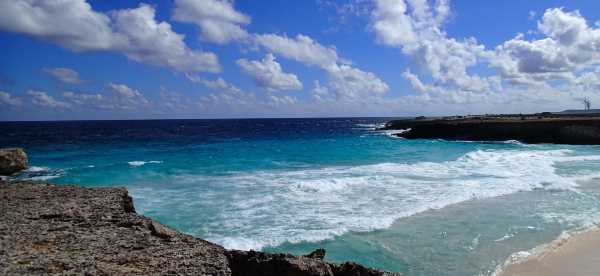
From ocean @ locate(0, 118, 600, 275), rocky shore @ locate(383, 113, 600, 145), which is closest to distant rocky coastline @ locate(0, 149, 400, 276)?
ocean @ locate(0, 118, 600, 275)

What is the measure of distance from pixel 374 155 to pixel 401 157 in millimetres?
2993

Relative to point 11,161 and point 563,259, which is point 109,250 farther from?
point 11,161

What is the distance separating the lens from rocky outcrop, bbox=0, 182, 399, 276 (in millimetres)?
5668

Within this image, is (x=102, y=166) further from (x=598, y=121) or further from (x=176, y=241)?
(x=598, y=121)

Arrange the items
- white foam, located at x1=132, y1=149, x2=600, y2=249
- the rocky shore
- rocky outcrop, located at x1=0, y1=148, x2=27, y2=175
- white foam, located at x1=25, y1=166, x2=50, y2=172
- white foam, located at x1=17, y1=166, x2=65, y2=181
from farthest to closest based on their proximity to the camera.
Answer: the rocky shore < white foam, located at x1=25, y1=166, x2=50, y2=172 < rocky outcrop, located at x1=0, y1=148, x2=27, y2=175 < white foam, located at x1=17, y1=166, x2=65, y2=181 < white foam, located at x1=132, y1=149, x2=600, y2=249

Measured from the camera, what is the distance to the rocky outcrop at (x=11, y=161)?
2887 centimetres

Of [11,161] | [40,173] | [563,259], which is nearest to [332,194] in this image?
[563,259]

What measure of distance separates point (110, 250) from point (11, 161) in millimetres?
28683

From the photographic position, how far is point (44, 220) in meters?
7.58

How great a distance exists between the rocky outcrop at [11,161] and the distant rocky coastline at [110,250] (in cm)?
2468

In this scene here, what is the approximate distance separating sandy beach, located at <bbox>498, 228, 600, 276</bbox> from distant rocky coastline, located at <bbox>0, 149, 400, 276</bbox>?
5205 mm

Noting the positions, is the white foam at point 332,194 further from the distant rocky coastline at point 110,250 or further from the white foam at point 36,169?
the white foam at point 36,169

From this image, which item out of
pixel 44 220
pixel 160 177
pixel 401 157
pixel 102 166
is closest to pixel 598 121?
pixel 401 157

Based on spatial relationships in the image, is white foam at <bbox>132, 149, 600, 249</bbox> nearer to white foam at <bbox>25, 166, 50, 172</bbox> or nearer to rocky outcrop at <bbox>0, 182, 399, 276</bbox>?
rocky outcrop at <bbox>0, 182, 399, 276</bbox>
